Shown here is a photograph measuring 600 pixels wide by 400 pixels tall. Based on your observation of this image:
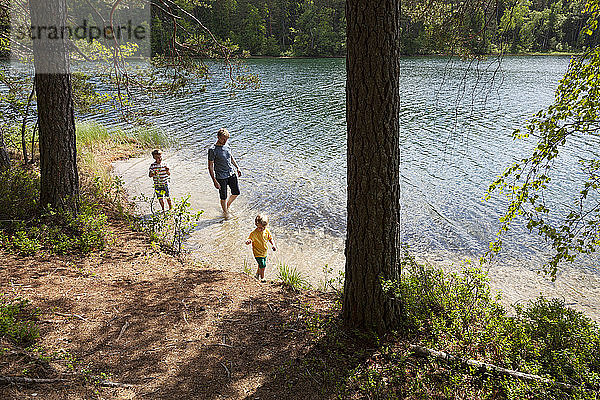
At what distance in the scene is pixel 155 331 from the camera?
4152mm

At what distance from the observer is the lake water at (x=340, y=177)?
291 inches

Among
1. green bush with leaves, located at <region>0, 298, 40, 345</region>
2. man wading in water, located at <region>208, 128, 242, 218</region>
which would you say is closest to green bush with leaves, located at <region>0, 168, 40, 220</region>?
green bush with leaves, located at <region>0, 298, 40, 345</region>

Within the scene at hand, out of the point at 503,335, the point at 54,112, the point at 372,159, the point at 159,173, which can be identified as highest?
the point at 54,112

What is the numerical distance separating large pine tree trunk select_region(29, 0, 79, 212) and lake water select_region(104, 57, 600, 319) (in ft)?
8.03

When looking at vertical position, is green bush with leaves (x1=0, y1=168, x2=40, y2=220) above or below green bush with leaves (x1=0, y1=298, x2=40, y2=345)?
above

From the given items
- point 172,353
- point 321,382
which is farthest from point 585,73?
point 172,353

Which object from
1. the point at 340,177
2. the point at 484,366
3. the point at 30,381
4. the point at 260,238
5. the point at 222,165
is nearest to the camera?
the point at 30,381

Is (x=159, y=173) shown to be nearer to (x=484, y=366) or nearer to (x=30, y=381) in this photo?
(x=30, y=381)

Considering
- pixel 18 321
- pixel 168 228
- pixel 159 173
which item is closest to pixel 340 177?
pixel 159 173

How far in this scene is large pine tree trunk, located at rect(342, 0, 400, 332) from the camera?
3420mm

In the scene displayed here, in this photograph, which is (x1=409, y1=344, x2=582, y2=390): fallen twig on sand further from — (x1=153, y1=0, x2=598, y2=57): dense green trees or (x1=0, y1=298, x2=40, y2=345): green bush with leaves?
(x1=0, y1=298, x2=40, y2=345): green bush with leaves

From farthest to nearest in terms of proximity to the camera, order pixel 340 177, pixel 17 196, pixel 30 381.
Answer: pixel 340 177, pixel 17 196, pixel 30 381

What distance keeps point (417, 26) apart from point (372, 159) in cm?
369

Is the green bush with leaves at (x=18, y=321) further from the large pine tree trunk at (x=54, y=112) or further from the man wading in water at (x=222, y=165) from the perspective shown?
the man wading in water at (x=222, y=165)
